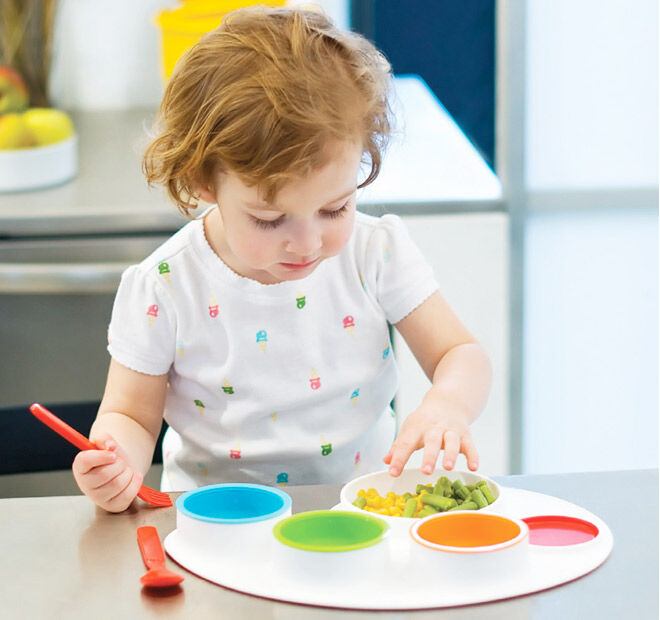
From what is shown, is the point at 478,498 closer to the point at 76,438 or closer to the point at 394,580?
the point at 394,580

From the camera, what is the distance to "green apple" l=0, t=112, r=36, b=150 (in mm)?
1802

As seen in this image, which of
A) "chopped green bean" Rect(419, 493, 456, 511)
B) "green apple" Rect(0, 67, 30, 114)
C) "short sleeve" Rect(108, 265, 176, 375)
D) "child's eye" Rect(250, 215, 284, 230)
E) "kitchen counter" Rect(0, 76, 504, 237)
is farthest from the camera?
"green apple" Rect(0, 67, 30, 114)

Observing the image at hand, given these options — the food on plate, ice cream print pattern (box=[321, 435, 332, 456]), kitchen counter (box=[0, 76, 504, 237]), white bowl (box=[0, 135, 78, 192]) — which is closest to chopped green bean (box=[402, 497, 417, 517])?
the food on plate

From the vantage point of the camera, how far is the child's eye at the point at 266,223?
3.00ft

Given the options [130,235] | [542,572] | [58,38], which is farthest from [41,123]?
[542,572]

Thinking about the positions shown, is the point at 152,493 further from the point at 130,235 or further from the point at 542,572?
the point at 130,235

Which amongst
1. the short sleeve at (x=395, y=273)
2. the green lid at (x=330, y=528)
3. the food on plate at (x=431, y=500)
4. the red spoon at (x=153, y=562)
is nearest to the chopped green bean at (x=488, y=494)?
the food on plate at (x=431, y=500)

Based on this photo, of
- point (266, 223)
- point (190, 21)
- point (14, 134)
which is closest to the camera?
point (266, 223)

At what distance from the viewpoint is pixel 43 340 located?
69.8 inches

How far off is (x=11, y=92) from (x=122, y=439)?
3.79 ft

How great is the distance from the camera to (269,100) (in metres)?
0.88

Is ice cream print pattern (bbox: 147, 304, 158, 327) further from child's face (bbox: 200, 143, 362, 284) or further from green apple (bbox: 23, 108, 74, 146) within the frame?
green apple (bbox: 23, 108, 74, 146)

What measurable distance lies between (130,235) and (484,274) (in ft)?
1.87

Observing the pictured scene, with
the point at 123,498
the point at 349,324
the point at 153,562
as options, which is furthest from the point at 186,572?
the point at 349,324
